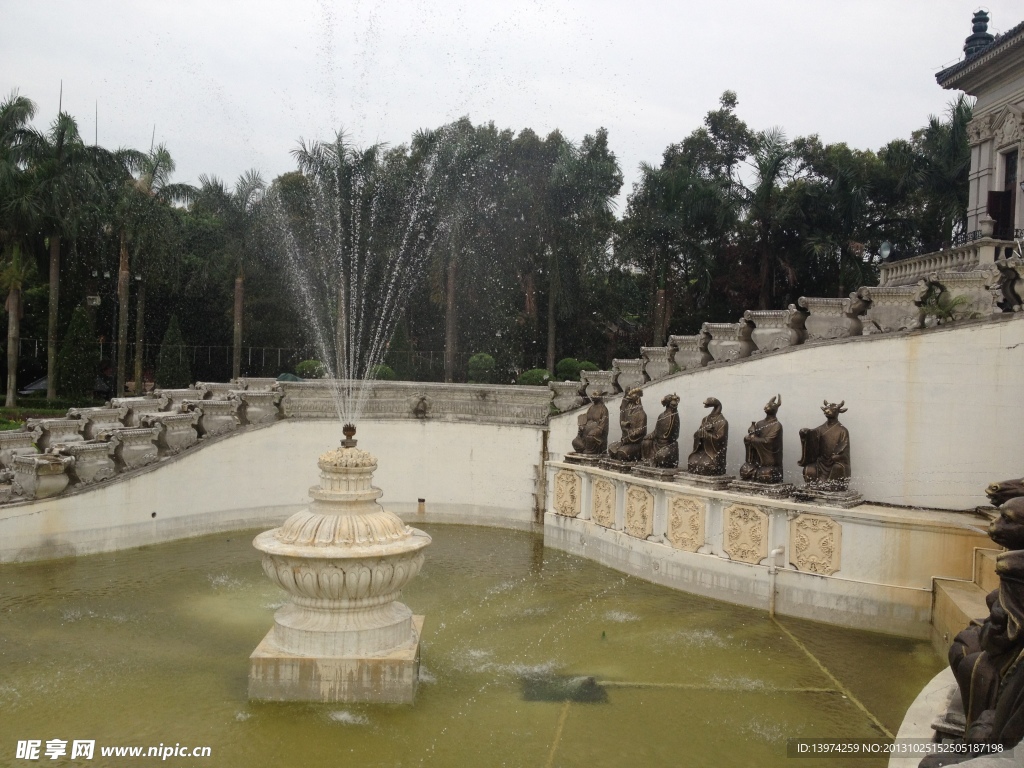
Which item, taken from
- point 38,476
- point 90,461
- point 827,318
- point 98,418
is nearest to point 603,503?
point 827,318

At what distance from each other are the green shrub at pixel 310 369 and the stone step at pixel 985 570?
1768 cm

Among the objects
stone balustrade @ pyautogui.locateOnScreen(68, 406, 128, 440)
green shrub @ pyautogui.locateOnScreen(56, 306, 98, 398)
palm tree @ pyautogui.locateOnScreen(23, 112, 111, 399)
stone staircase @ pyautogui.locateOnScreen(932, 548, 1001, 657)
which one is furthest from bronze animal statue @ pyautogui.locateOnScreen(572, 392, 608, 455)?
green shrub @ pyautogui.locateOnScreen(56, 306, 98, 398)

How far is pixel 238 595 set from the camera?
11.6m

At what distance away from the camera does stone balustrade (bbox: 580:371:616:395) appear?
16672 millimetres

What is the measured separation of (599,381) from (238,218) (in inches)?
702

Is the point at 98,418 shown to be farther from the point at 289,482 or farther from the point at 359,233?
the point at 359,233

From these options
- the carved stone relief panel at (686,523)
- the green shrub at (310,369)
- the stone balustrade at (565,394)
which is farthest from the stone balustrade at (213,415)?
the carved stone relief panel at (686,523)

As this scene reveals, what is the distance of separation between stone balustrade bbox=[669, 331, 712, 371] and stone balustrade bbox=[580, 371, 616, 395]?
172 cm

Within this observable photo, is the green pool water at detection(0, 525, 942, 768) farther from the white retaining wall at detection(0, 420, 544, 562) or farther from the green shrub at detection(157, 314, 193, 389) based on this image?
the green shrub at detection(157, 314, 193, 389)

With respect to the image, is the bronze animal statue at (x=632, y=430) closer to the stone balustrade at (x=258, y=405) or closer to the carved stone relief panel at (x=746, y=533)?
the carved stone relief panel at (x=746, y=533)

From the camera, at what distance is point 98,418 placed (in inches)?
666

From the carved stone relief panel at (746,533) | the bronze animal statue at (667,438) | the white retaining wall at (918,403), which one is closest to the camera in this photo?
the white retaining wall at (918,403)

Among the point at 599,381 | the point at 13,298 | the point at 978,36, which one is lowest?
the point at 599,381

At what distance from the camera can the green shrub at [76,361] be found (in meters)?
29.8
